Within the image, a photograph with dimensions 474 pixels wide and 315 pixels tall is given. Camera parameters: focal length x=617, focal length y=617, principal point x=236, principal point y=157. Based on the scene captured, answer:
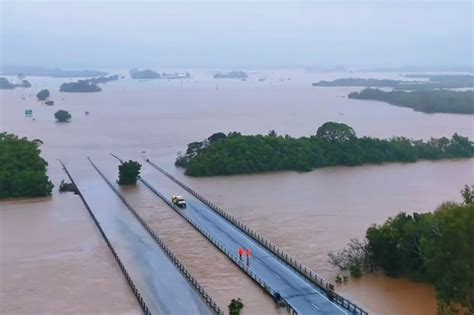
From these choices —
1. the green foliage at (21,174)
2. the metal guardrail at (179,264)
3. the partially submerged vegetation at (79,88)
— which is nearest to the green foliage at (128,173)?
the metal guardrail at (179,264)

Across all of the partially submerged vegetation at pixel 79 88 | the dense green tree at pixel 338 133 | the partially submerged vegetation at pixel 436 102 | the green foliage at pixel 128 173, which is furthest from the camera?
the partially submerged vegetation at pixel 79 88

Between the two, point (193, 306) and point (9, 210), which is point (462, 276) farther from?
point (9, 210)

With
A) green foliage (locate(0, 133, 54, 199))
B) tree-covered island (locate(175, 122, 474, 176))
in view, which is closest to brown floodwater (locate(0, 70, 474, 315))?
tree-covered island (locate(175, 122, 474, 176))

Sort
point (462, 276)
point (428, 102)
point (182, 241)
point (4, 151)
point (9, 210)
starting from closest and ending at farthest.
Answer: point (462, 276), point (182, 241), point (9, 210), point (4, 151), point (428, 102)

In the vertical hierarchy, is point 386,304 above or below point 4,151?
below

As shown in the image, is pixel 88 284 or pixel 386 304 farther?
pixel 88 284

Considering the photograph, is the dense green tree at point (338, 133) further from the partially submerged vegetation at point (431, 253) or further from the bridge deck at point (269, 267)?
the partially submerged vegetation at point (431, 253)

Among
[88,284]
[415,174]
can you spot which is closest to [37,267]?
[88,284]
